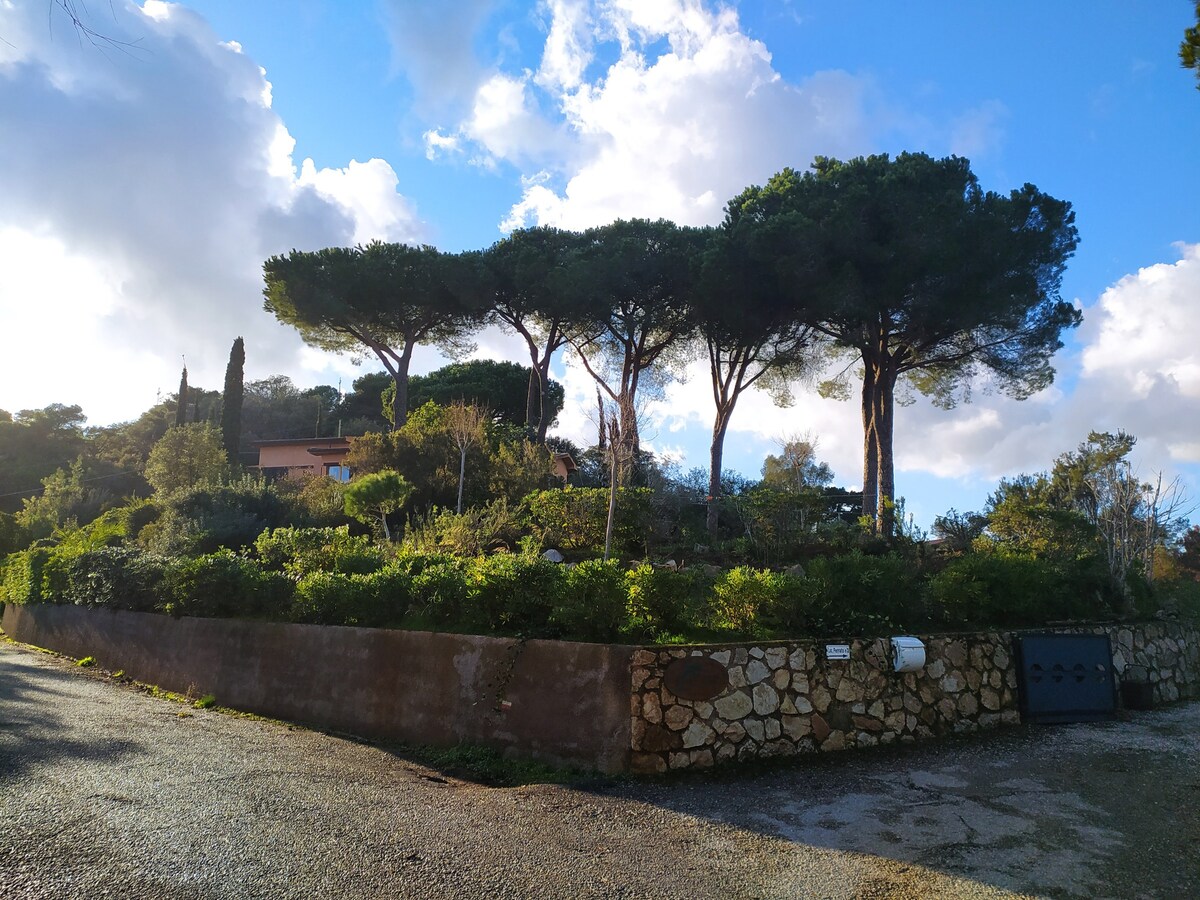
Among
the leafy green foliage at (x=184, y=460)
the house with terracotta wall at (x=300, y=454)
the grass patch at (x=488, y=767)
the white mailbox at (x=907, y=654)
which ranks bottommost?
the grass patch at (x=488, y=767)

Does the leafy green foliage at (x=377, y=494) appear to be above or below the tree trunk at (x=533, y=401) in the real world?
below

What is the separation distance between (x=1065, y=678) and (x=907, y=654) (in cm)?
227

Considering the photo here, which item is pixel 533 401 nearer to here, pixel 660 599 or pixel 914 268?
pixel 914 268

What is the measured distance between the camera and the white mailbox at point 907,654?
24.3 feet

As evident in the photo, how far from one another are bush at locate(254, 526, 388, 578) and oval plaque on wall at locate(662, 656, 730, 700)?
504cm

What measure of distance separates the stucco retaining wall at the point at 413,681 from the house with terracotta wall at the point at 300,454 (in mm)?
21717

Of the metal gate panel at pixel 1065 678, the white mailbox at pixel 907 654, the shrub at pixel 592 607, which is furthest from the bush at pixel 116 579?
the metal gate panel at pixel 1065 678

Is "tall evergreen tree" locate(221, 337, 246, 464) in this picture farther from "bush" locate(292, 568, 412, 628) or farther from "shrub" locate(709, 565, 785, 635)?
"shrub" locate(709, 565, 785, 635)

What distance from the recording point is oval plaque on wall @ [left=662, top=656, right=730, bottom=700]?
659 centimetres

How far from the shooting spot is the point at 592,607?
23.6 feet

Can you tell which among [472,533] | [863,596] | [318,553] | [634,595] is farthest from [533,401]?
[634,595]

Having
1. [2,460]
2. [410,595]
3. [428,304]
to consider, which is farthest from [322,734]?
[2,460]

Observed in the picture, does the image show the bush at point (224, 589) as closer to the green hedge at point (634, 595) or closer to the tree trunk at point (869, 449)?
the green hedge at point (634, 595)

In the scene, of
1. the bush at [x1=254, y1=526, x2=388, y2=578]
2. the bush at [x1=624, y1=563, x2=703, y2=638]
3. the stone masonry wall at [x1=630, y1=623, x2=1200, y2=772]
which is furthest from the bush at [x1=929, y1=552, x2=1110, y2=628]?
the bush at [x1=254, y1=526, x2=388, y2=578]
